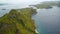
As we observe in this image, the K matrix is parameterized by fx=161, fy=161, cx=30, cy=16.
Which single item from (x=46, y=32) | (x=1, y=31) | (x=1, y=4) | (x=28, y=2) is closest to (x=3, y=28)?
(x=1, y=31)

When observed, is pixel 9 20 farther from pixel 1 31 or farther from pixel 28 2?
pixel 28 2

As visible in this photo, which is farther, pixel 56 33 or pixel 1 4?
pixel 1 4

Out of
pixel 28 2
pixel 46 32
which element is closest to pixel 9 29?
pixel 46 32

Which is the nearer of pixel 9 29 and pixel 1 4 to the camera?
pixel 9 29

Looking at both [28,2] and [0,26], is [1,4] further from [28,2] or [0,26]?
[0,26]

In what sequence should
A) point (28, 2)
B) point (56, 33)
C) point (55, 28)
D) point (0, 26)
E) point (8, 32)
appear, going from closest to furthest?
point (8, 32), point (0, 26), point (56, 33), point (55, 28), point (28, 2)

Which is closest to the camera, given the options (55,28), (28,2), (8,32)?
(8,32)

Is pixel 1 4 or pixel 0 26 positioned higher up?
pixel 1 4

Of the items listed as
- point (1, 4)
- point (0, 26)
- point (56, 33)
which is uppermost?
point (1, 4)

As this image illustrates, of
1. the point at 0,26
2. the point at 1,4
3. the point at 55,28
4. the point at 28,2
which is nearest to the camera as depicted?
the point at 0,26
